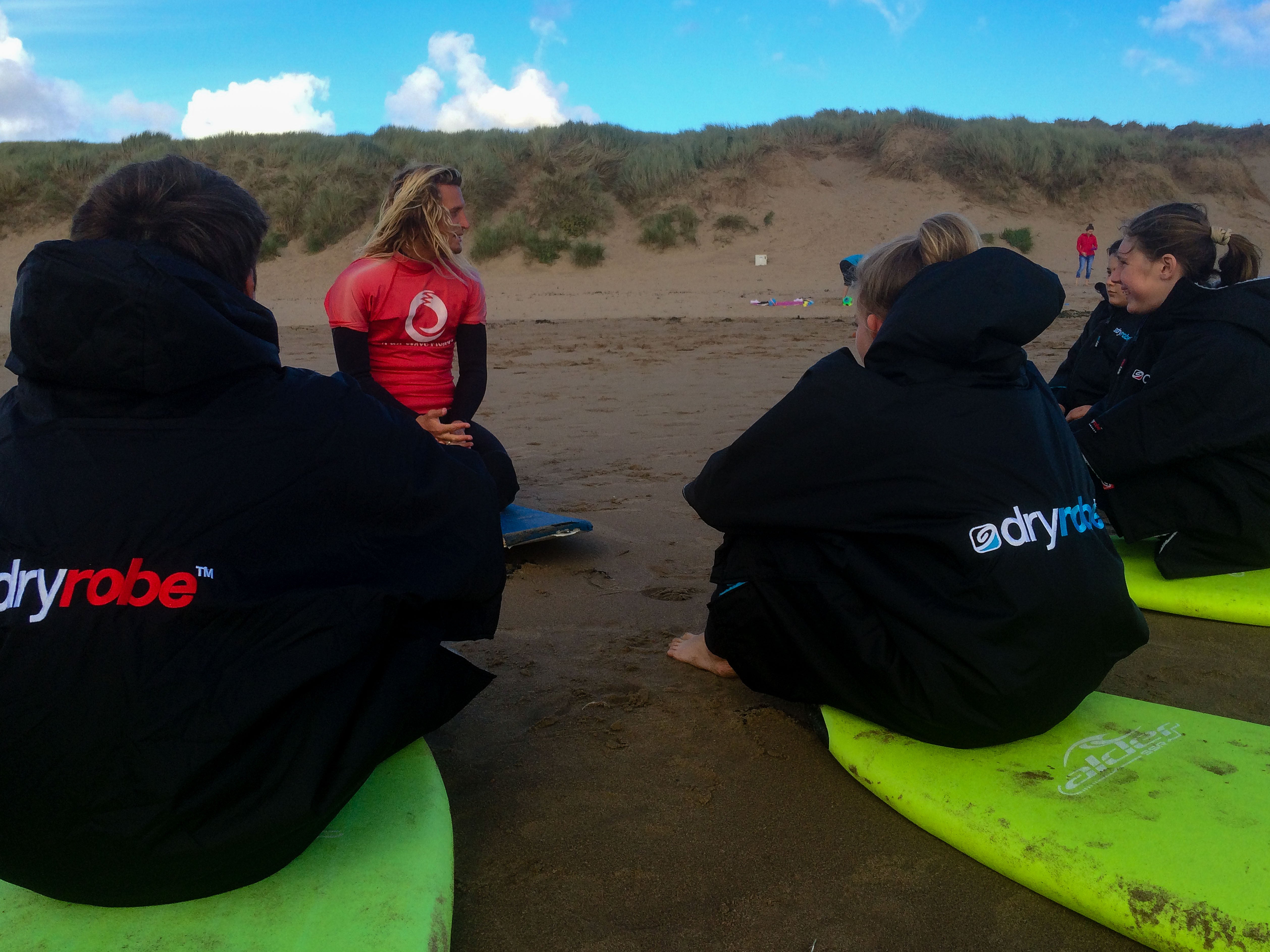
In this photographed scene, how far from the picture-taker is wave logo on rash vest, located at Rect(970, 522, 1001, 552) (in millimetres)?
1992

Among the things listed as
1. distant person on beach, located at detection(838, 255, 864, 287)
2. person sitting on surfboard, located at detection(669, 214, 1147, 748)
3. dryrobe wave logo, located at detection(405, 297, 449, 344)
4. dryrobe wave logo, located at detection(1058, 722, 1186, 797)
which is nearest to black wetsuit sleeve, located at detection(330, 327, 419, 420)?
dryrobe wave logo, located at detection(405, 297, 449, 344)

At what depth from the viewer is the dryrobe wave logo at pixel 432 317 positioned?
147 inches

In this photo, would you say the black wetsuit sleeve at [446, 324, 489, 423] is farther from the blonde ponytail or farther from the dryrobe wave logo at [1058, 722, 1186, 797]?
the dryrobe wave logo at [1058, 722, 1186, 797]

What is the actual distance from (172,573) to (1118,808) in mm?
1903

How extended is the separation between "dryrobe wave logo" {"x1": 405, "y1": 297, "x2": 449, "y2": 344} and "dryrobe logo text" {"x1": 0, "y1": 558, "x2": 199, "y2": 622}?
7.82 feet

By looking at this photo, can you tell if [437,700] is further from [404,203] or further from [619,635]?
[404,203]

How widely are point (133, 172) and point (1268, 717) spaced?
120 inches

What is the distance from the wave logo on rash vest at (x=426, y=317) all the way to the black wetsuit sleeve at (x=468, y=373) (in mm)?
114

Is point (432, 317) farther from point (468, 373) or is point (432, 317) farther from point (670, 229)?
point (670, 229)

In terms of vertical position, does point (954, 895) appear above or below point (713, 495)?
below

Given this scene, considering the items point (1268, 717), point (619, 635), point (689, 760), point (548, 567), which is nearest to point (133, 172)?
point (689, 760)

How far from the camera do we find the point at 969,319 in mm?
1990

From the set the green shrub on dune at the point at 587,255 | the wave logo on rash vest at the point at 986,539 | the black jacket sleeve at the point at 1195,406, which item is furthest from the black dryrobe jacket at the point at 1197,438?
the green shrub on dune at the point at 587,255

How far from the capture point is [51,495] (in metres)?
1.50
